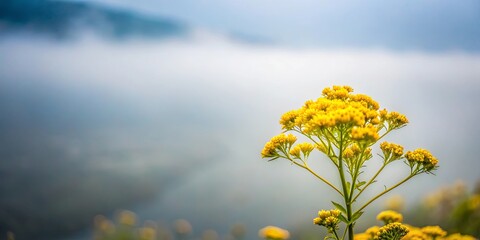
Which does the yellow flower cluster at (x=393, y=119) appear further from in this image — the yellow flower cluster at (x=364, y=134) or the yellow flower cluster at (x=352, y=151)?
the yellow flower cluster at (x=364, y=134)

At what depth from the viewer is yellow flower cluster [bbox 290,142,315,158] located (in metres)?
1.47

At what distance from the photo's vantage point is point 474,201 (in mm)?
2822

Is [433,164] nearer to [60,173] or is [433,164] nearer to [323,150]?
[323,150]

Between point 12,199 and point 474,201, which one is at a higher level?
point 12,199

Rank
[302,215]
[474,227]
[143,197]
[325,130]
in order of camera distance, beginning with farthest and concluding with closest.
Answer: [143,197]
[302,215]
[474,227]
[325,130]

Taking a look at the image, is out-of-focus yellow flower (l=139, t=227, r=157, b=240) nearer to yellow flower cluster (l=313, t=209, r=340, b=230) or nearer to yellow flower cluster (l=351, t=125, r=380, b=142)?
yellow flower cluster (l=313, t=209, r=340, b=230)

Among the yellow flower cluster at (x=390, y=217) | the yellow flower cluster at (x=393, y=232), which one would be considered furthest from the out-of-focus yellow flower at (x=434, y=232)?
the yellow flower cluster at (x=393, y=232)

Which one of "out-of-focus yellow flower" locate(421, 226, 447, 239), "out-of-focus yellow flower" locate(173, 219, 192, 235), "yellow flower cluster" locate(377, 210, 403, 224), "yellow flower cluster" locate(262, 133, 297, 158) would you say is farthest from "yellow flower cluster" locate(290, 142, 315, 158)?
"out-of-focus yellow flower" locate(173, 219, 192, 235)

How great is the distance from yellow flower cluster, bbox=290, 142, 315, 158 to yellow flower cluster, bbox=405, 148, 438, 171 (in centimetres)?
36

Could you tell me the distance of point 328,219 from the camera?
1.43 m

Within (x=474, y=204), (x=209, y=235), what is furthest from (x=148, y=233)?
(x=474, y=204)

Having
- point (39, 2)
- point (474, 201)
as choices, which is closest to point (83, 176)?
point (39, 2)

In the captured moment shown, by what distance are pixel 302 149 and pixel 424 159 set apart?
17.1 inches

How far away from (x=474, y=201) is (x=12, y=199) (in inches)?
340
